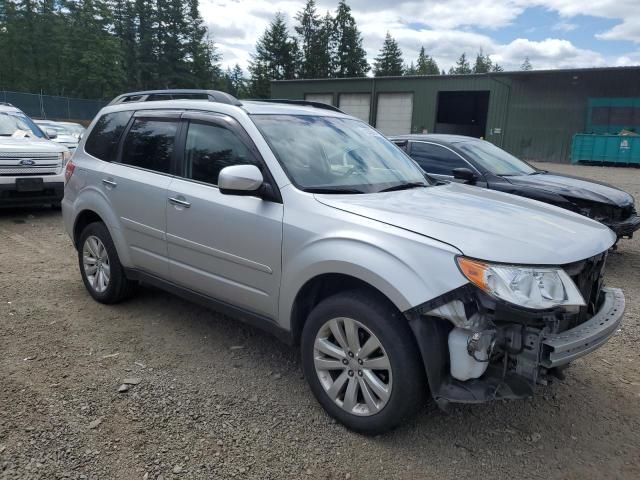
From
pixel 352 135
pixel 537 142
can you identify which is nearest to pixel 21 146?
Answer: pixel 352 135

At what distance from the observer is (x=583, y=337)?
2590 millimetres

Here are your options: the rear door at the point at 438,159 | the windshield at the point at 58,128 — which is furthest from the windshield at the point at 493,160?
the windshield at the point at 58,128

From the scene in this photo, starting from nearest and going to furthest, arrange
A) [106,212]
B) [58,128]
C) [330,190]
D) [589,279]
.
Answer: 1. [589,279]
2. [330,190]
3. [106,212]
4. [58,128]

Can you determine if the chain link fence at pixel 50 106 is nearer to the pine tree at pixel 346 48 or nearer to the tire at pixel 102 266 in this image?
the tire at pixel 102 266

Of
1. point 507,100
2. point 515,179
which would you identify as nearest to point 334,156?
point 515,179

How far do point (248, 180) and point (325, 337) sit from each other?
1025mm

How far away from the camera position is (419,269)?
2490mm

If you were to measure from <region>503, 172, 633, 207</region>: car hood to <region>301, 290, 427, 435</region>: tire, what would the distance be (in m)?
4.60

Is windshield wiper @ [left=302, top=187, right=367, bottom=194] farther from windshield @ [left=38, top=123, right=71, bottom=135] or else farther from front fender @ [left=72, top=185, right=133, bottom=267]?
windshield @ [left=38, top=123, right=71, bottom=135]

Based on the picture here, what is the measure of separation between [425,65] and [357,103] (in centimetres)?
8432

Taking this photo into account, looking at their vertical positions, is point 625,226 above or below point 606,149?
below

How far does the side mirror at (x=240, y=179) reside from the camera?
303 cm

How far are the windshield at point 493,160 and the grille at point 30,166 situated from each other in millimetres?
6410

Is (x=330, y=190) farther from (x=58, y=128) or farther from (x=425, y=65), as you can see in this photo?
(x=425, y=65)
